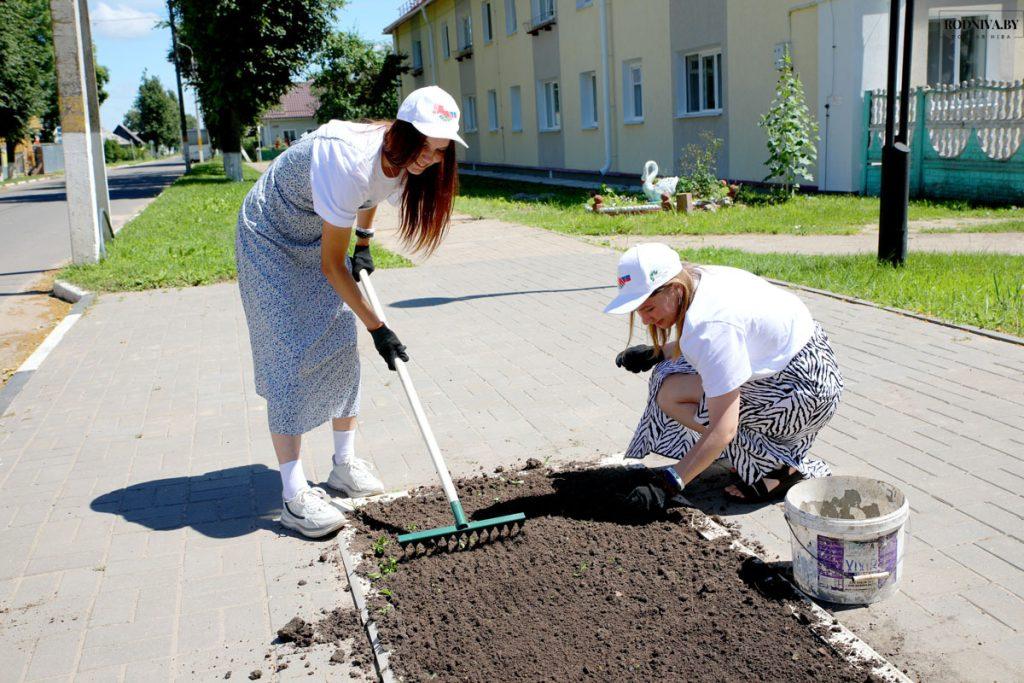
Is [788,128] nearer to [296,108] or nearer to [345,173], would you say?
[345,173]

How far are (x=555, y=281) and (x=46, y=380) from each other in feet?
15.7

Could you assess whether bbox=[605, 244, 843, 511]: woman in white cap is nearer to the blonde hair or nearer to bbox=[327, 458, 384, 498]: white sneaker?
the blonde hair

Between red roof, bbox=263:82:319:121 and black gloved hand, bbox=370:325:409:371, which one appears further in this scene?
red roof, bbox=263:82:319:121

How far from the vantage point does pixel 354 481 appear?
13.5 feet

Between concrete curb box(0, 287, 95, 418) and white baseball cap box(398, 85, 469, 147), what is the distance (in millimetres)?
3904

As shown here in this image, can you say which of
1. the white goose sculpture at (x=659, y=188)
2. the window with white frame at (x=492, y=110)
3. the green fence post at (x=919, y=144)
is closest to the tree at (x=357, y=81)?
the window with white frame at (x=492, y=110)

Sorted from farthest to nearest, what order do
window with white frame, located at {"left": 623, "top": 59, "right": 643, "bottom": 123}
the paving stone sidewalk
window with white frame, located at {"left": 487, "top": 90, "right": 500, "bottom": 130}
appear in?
window with white frame, located at {"left": 487, "top": 90, "right": 500, "bottom": 130}, window with white frame, located at {"left": 623, "top": 59, "right": 643, "bottom": 123}, the paving stone sidewalk

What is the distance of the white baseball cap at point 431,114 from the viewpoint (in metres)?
3.14

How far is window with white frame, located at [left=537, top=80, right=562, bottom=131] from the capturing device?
25.9 m

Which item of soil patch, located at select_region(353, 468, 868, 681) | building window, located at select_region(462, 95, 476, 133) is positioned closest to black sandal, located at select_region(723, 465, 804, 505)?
soil patch, located at select_region(353, 468, 868, 681)

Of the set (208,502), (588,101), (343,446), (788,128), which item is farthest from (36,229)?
(343,446)

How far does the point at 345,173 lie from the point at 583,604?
1723 mm

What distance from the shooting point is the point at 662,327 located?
331 cm

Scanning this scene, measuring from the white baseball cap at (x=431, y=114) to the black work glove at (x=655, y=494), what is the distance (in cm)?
148
